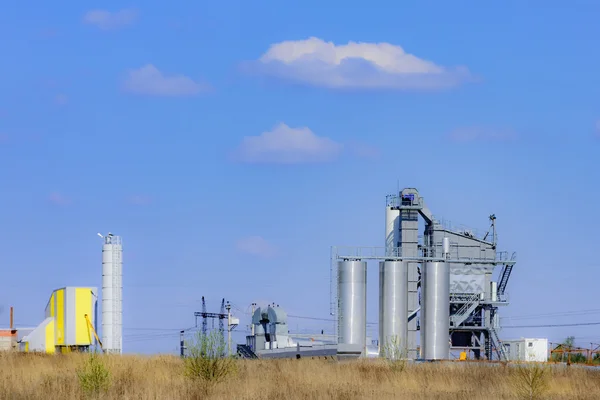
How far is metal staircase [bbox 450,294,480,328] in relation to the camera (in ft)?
291

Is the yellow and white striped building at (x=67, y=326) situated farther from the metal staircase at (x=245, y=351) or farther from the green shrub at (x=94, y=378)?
the green shrub at (x=94, y=378)

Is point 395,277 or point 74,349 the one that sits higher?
point 395,277

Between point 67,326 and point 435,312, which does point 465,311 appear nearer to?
point 435,312

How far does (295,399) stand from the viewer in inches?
1241

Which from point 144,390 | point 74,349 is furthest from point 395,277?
point 144,390

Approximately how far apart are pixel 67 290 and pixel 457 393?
43839 mm

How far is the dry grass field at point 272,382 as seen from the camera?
3294 cm

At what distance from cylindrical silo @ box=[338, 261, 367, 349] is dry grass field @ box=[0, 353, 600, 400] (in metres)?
29.2

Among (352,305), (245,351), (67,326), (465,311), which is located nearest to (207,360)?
(67,326)

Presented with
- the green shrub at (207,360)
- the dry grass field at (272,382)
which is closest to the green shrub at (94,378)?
the dry grass field at (272,382)

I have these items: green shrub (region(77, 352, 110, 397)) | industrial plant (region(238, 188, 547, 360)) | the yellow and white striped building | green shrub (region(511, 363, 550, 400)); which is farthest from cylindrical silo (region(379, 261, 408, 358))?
green shrub (region(77, 352, 110, 397))

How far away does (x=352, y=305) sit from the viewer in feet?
269

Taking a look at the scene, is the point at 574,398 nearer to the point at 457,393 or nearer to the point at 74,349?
the point at 457,393

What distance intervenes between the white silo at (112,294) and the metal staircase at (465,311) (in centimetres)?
2855
